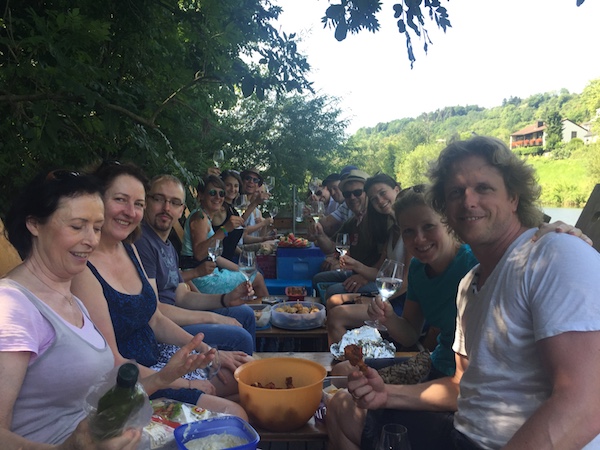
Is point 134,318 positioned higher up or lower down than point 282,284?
higher up

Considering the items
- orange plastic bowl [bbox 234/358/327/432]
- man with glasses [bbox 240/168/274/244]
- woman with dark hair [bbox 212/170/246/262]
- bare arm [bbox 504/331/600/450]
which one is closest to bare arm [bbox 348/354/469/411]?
orange plastic bowl [bbox 234/358/327/432]

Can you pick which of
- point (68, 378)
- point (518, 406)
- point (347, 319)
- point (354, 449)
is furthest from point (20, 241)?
point (347, 319)

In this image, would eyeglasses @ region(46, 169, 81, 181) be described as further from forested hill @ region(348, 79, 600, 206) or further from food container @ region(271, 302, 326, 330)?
food container @ region(271, 302, 326, 330)

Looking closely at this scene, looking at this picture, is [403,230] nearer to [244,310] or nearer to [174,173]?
[244,310]

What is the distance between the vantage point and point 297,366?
1850 mm

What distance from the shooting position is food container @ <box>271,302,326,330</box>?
10.00 feet

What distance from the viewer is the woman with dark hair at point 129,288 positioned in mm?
1932

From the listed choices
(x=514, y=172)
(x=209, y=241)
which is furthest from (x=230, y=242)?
(x=514, y=172)

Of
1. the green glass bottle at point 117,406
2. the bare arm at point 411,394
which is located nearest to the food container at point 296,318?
the bare arm at point 411,394

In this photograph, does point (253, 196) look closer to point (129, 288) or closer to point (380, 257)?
point (380, 257)

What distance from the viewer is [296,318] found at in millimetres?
3043

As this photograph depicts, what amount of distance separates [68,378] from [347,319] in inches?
89.0

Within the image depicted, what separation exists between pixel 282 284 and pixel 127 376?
13.2ft

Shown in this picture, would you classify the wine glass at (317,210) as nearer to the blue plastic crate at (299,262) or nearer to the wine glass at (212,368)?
the blue plastic crate at (299,262)
